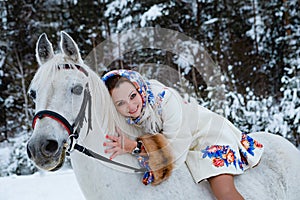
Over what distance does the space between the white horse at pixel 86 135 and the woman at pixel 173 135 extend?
0.19 ft

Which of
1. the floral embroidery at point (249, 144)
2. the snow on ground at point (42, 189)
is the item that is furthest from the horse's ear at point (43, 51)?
the snow on ground at point (42, 189)

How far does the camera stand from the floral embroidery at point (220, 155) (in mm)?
1935

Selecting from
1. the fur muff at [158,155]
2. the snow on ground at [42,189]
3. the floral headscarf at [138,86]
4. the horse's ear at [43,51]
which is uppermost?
the horse's ear at [43,51]

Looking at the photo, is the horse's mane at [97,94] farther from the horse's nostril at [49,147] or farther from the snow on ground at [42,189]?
the snow on ground at [42,189]

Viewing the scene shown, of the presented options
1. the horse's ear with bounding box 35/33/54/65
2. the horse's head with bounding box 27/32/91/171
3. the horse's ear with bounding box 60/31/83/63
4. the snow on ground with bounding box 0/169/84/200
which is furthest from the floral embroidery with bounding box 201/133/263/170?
the snow on ground with bounding box 0/169/84/200

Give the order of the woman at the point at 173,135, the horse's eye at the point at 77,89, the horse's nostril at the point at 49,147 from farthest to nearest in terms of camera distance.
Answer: the woman at the point at 173,135
the horse's eye at the point at 77,89
the horse's nostril at the point at 49,147

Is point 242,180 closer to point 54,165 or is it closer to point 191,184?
point 191,184

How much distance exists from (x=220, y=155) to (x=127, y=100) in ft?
2.02

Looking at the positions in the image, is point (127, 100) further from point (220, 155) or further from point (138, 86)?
point (220, 155)

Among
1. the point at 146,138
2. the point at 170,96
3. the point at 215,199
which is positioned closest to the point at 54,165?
the point at 146,138

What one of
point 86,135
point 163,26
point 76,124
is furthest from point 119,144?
point 163,26

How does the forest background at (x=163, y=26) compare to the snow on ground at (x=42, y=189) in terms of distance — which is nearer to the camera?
the snow on ground at (x=42, y=189)

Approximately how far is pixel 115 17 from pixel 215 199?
957 centimetres

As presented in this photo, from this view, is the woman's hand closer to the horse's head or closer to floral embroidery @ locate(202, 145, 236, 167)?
the horse's head
